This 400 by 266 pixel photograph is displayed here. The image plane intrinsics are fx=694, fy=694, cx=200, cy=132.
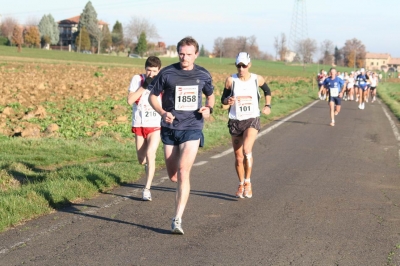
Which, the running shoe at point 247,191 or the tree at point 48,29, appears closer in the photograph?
the running shoe at point 247,191

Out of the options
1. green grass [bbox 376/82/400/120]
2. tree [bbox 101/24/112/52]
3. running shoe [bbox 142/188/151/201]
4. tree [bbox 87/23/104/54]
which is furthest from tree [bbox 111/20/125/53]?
running shoe [bbox 142/188/151/201]

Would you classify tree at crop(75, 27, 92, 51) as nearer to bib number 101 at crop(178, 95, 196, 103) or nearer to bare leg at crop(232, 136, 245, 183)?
bare leg at crop(232, 136, 245, 183)

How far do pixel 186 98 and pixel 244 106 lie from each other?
7.84ft

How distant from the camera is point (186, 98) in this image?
23.3ft

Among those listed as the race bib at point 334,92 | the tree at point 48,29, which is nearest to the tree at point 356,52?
the tree at point 48,29

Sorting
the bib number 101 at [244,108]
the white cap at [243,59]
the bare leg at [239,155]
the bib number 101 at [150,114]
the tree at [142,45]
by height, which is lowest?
the bare leg at [239,155]

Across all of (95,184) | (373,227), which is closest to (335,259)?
(373,227)

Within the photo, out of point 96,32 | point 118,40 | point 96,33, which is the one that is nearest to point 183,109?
point 96,32

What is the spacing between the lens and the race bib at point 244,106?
9367 millimetres

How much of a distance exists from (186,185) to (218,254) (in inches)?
42.2

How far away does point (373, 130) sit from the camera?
68.7 ft

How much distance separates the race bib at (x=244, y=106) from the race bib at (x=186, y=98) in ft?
7.55

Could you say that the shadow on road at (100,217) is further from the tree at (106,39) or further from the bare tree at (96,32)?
the tree at (106,39)

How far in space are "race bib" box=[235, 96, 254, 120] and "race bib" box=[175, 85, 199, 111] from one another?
7.55ft
